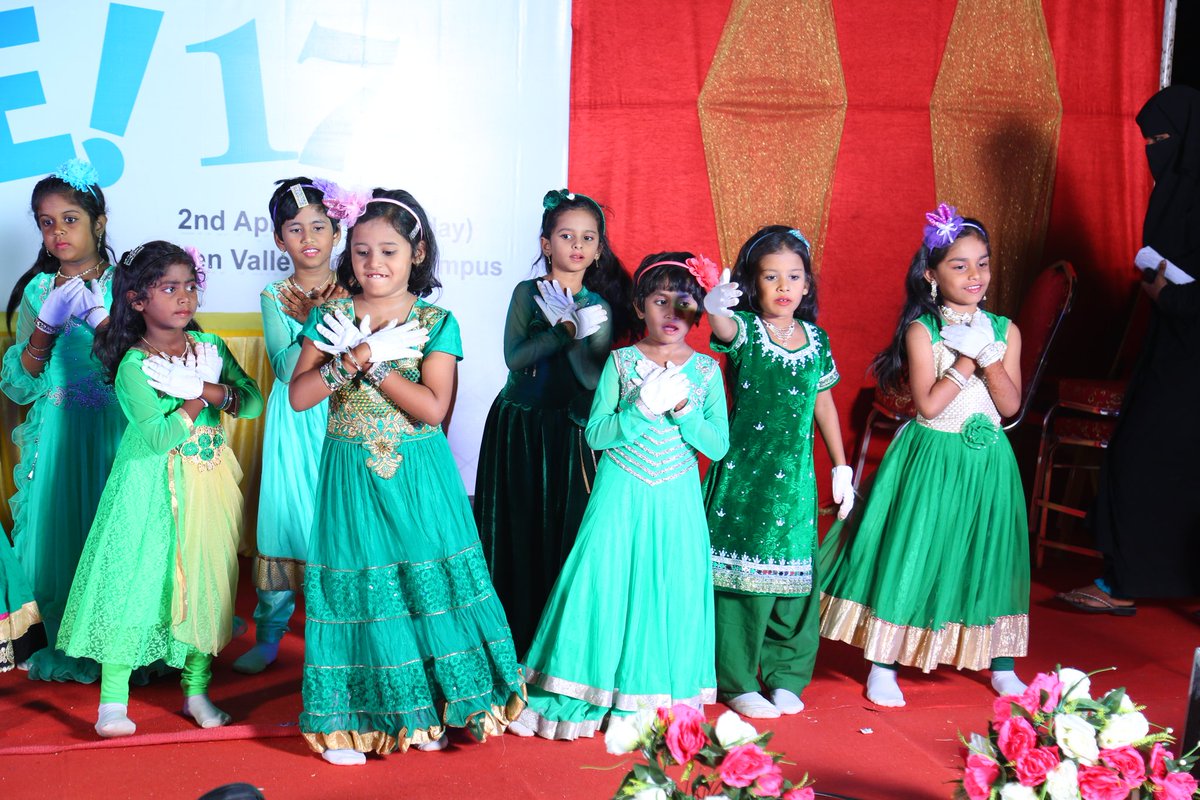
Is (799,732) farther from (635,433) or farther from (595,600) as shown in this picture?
(635,433)

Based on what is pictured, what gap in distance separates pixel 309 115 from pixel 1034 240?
3.48m

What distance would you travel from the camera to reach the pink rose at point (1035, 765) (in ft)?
6.14

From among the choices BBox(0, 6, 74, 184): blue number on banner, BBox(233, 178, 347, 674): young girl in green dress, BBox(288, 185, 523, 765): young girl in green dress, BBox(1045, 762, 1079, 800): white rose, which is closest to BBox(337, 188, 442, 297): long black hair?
BBox(288, 185, 523, 765): young girl in green dress

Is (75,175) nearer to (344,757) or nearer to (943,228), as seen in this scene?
(344,757)

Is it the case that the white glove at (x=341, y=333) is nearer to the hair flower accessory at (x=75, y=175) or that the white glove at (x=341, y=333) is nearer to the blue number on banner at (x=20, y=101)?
the hair flower accessory at (x=75, y=175)

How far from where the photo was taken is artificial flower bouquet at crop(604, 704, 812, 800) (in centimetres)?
174

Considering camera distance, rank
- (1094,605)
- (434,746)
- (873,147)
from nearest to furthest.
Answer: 1. (434,746)
2. (1094,605)
3. (873,147)

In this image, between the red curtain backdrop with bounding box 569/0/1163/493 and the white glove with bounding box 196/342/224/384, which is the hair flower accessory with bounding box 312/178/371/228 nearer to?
the white glove with bounding box 196/342/224/384

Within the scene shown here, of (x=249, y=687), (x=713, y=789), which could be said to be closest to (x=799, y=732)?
(x=713, y=789)

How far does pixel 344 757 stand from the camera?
108 inches

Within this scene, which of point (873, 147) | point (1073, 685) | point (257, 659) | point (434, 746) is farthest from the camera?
point (873, 147)

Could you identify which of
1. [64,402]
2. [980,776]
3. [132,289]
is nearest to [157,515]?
[132,289]

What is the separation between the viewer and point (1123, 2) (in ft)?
17.4

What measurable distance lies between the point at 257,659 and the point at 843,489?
1880mm
